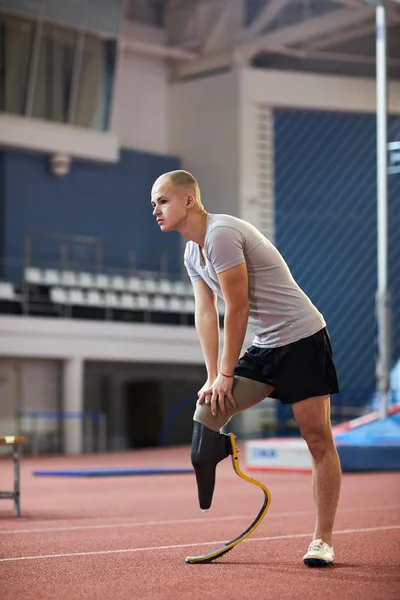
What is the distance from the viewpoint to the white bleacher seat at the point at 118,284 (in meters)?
20.9

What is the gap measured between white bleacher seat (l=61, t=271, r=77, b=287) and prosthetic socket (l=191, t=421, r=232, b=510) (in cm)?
1656

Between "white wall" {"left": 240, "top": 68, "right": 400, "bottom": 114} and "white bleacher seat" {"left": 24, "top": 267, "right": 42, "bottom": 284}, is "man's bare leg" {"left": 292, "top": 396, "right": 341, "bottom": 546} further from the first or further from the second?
"white wall" {"left": 240, "top": 68, "right": 400, "bottom": 114}

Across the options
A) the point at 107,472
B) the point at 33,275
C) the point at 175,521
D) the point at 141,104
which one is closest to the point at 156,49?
the point at 141,104

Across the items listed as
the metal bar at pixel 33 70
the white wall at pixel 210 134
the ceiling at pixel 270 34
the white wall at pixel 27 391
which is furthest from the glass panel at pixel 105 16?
the white wall at pixel 27 391

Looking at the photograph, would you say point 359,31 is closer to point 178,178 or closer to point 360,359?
point 360,359

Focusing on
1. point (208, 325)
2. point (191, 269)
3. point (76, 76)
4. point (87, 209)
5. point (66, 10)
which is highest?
point (66, 10)

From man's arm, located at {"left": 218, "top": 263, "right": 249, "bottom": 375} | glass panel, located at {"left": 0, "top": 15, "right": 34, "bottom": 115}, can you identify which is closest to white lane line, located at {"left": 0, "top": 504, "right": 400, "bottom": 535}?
man's arm, located at {"left": 218, "top": 263, "right": 249, "bottom": 375}

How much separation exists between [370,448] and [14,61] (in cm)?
1370

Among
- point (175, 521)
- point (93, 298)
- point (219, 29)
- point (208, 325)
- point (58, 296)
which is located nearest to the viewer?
point (208, 325)

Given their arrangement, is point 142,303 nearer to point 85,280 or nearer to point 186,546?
point 85,280

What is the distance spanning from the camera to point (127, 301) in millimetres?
20875

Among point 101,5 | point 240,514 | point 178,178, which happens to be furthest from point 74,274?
point 178,178

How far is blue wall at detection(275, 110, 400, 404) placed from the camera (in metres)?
23.1

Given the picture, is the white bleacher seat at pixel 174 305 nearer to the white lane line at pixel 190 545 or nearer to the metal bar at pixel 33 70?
the metal bar at pixel 33 70
